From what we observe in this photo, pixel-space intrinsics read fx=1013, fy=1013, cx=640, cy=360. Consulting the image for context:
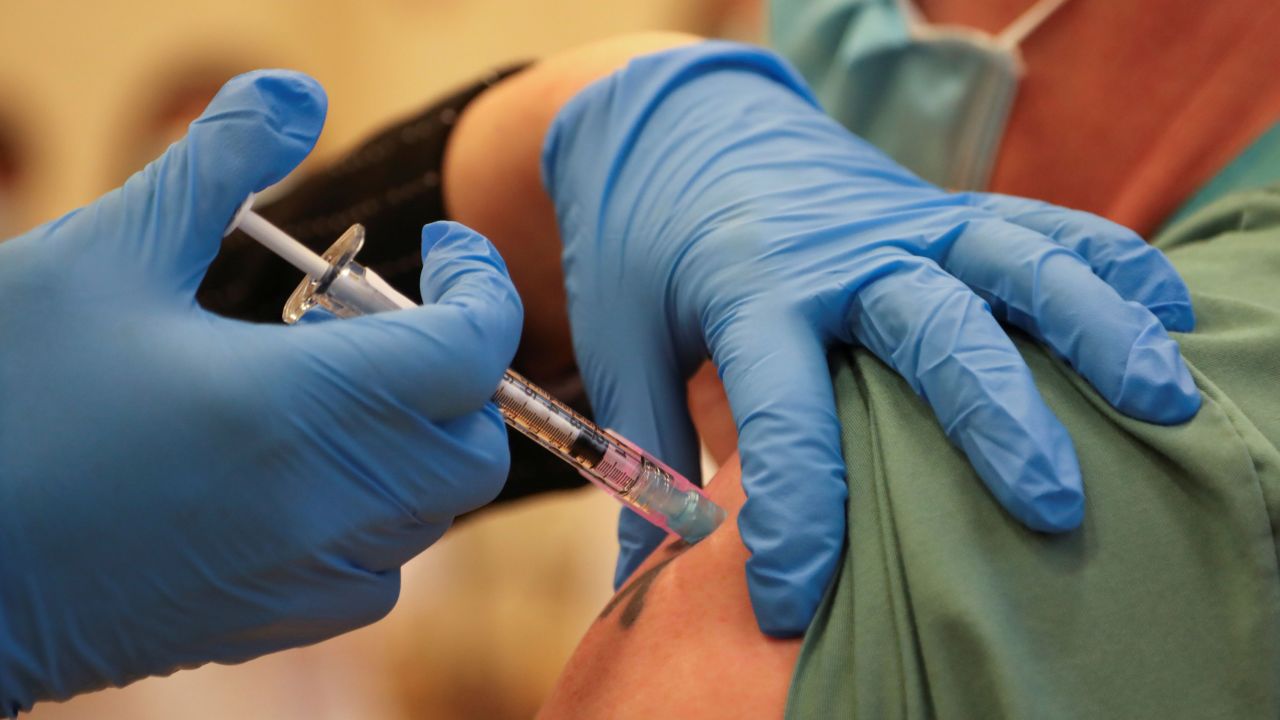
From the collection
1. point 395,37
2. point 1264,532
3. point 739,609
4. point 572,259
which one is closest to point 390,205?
point 572,259

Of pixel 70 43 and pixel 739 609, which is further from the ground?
pixel 739 609

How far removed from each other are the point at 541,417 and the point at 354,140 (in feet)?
9.76

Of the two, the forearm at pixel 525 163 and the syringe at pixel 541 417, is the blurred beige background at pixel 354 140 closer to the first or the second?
the forearm at pixel 525 163

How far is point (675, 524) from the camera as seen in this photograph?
0.87m

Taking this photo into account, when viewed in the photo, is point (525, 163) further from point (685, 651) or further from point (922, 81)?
point (685, 651)

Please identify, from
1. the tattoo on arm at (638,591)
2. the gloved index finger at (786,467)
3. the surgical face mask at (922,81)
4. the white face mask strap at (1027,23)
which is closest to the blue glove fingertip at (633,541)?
the tattoo on arm at (638,591)

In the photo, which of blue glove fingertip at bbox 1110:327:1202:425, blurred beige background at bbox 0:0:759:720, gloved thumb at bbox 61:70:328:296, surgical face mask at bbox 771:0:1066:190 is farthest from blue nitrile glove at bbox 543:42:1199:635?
blurred beige background at bbox 0:0:759:720

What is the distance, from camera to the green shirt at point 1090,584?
634mm

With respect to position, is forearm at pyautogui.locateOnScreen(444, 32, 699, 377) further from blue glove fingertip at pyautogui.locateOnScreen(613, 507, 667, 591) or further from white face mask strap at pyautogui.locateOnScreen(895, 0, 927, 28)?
blue glove fingertip at pyautogui.locateOnScreen(613, 507, 667, 591)

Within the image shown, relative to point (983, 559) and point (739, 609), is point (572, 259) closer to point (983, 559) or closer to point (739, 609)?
point (739, 609)

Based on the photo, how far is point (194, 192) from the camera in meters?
0.69

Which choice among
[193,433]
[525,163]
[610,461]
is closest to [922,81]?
[525,163]

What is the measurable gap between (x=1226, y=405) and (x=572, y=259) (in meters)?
0.66

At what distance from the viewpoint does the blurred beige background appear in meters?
2.07
